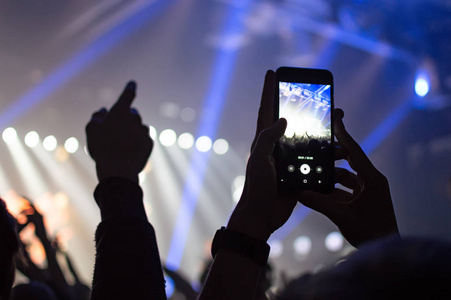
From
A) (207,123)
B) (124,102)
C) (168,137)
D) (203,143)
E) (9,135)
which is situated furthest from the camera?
(203,143)

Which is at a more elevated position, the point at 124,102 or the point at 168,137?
the point at 168,137

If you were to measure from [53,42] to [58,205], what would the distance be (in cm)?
438

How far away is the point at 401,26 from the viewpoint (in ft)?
22.6

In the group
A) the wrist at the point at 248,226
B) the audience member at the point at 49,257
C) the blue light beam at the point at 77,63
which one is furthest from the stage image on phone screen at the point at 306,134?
the blue light beam at the point at 77,63

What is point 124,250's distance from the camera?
0.78 m

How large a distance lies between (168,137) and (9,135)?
11.7 feet

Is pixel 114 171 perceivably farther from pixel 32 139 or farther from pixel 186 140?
pixel 186 140

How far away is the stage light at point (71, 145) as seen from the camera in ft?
32.4

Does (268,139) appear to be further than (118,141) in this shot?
No

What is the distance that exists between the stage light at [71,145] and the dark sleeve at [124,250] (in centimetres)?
955

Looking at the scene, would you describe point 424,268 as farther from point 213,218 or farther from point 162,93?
point 213,218

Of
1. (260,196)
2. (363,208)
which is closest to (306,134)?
(363,208)

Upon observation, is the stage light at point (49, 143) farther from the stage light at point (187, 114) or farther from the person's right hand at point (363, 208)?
the person's right hand at point (363, 208)

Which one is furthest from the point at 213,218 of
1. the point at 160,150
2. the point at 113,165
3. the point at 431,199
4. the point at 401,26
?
the point at 113,165
